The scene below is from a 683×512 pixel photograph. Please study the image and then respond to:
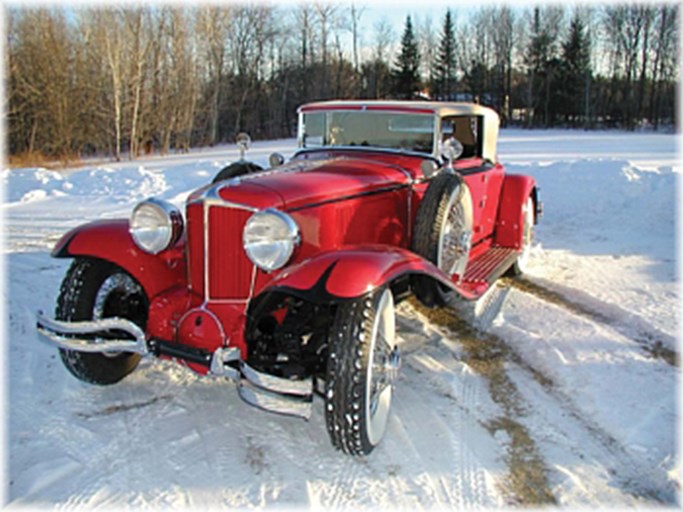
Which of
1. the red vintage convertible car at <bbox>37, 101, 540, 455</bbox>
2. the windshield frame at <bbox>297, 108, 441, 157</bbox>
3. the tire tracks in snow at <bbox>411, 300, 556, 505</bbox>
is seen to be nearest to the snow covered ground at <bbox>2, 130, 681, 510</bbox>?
the tire tracks in snow at <bbox>411, 300, 556, 505</bbox>

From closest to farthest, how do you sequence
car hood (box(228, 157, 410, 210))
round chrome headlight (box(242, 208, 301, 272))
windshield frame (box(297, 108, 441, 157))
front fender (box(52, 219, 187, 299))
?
round chrome headlight (box(242, 208, 301, 272)) < car hood (box(228, 157, 410, 210)) < front fender (box(52, 219, 187, 299)) < windshield frame (box(297, 108, 441, 157))

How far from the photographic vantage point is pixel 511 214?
6320 mm

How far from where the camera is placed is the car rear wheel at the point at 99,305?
12.0ft

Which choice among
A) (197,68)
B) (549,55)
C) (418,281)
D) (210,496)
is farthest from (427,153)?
(549,55)

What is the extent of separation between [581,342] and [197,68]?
1029 inches

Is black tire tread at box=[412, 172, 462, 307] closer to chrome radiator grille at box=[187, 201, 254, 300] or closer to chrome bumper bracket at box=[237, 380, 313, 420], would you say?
chrome radiator grille at box=[187, 201, 254, 300]

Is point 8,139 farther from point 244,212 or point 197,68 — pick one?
point 244,212

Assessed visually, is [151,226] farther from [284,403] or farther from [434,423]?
[434,423]

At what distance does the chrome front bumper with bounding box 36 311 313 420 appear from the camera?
284 cm

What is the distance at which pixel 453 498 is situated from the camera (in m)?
2.67

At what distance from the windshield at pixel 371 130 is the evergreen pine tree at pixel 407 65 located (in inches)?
1267

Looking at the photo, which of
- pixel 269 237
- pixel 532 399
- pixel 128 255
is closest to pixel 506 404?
pixel 532 399

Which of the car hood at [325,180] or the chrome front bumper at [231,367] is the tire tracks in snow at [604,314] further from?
the chrome front bumper at [231,367]

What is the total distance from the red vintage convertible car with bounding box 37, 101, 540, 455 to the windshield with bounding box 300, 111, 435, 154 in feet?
0.06
